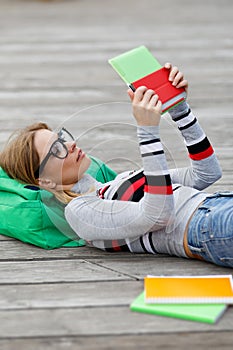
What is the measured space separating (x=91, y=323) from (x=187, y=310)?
0.76 ft

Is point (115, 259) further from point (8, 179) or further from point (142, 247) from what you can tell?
point (8, 179)

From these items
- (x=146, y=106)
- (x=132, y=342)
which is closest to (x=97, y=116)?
(x=146, y=106)

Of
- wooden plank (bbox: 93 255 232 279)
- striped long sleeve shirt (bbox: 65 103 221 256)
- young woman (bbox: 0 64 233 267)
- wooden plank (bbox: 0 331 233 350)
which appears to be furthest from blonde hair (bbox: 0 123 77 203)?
wooden plank (bbox: 0 331 233 350)

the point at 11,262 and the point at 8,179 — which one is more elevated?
the point at 8,179

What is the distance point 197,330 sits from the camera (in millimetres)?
1645

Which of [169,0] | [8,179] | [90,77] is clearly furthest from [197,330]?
[169,0]

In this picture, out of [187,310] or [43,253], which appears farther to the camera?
[43,253]

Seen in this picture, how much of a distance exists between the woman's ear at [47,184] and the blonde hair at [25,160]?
0.05 feet

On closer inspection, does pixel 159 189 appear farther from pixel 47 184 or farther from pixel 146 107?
pixel 47 184

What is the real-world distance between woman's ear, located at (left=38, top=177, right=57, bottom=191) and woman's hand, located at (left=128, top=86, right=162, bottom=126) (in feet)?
1.24

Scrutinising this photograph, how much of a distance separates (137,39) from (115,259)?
3392 millimetres

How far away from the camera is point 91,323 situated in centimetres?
169

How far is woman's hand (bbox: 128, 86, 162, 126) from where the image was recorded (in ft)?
6.31

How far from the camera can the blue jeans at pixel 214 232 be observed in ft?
6.23
